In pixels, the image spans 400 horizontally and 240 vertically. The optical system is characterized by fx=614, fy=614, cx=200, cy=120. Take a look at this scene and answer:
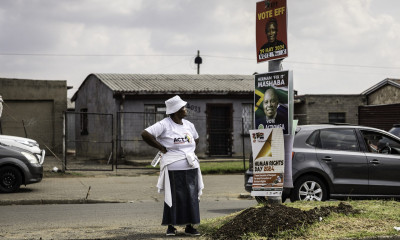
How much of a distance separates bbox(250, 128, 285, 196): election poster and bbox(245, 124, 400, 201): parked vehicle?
3.02 meters

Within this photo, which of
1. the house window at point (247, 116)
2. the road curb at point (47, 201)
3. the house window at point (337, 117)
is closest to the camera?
the road curb at point (47, 201)

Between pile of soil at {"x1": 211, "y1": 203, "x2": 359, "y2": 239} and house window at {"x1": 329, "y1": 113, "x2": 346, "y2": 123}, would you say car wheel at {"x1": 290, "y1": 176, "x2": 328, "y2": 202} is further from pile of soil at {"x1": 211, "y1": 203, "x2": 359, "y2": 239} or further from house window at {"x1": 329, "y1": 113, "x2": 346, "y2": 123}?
house window at {"x1": 329, "y1": 113, "x2": 346, "y2": 123}

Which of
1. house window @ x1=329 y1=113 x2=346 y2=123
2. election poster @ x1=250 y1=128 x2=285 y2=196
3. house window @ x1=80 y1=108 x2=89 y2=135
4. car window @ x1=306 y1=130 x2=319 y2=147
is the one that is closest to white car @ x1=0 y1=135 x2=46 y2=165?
car window @ x1=306 y1=130 x2=319 y2=147

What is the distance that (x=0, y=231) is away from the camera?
30.3 feet

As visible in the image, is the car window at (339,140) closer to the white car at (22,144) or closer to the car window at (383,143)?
the car window at (383,143)

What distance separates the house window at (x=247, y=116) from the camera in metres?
28.3

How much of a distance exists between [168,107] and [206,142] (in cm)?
1938

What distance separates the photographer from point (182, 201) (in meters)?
8.19

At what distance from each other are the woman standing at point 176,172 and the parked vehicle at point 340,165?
131 inches

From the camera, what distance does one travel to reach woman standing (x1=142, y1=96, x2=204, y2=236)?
8.16m

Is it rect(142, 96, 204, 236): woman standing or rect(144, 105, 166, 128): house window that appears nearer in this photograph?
rect(142, 96, 204, 236): woman standing

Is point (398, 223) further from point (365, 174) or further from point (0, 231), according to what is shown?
point (0, 231)

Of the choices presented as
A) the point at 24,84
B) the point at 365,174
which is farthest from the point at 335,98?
the point at 365,174

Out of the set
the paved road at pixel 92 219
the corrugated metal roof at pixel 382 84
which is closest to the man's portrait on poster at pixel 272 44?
the paved road at pixel 92 219
